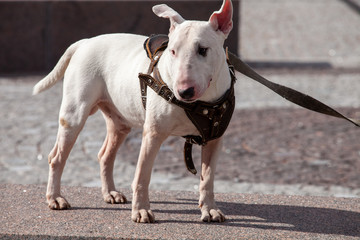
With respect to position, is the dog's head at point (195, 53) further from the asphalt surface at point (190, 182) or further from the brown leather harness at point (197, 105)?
the asphalt surface at point (190, 182)

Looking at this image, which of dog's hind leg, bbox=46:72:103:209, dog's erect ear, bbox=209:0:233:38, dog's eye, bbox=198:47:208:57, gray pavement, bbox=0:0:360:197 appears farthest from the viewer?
gray pavement, bbox=0:0:360:197

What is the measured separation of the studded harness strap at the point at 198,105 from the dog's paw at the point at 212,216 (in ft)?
1.57


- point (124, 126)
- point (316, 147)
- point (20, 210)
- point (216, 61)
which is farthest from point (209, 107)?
point (316, 147)

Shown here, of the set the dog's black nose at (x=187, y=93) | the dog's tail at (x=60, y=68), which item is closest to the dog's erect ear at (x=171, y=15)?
the dog's black nose at (x=187, y=93)

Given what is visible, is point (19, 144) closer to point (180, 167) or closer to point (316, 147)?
point (180, 167)

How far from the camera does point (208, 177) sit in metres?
4.39

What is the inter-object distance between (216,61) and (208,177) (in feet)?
3.13

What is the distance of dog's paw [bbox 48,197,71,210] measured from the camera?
181 inches

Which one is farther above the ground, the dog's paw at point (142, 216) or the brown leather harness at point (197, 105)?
the brown leather harness at point (197, 105)

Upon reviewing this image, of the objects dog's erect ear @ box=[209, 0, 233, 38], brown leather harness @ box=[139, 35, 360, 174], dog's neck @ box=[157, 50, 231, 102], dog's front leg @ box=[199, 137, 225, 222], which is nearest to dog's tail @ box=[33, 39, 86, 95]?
brown leather harness @ box=[139, 35, 360, 174]

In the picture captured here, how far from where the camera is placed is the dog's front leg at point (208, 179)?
4.38 m

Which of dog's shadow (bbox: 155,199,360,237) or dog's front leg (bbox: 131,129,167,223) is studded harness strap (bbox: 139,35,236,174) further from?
dog's shadow (bbox: 155,199,360,237)

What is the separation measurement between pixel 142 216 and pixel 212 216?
18.9 inches

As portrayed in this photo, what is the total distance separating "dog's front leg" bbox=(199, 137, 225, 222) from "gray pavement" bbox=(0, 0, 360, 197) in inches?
88.6
